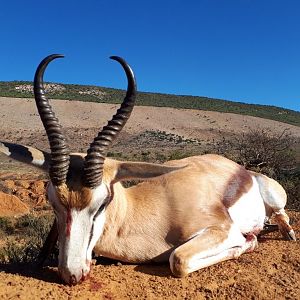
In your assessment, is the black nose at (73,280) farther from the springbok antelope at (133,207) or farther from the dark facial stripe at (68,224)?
the dark facial stripe at (68,224)

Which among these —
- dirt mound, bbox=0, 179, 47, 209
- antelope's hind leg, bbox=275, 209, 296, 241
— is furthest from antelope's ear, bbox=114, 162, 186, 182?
dirt mound, bbox=0, 179, 47, 209

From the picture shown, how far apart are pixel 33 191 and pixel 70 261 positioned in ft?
58.9

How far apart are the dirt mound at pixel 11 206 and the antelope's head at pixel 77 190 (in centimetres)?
1341

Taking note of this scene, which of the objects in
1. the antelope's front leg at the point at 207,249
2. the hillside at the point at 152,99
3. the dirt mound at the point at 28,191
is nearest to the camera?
the antelope's front leg at the point at 207,249

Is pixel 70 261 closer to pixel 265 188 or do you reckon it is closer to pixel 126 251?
pixel 126 251

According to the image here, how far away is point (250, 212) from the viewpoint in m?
7.64

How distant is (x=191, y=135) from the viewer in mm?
87688

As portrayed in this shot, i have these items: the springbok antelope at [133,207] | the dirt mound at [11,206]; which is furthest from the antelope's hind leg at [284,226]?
the dirt mound at [11,206]

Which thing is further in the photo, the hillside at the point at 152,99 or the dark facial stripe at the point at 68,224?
the hillside at the point at 152,99

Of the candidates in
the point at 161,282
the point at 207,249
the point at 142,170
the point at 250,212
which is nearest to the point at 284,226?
the point at 250,212

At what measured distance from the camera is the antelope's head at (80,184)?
17.6 feet

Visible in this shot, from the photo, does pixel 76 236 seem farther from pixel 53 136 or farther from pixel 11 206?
pixel 11 206

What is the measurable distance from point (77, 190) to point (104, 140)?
29.9 inches

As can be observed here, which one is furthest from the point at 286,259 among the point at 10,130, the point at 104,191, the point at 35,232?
the point at 10,130
